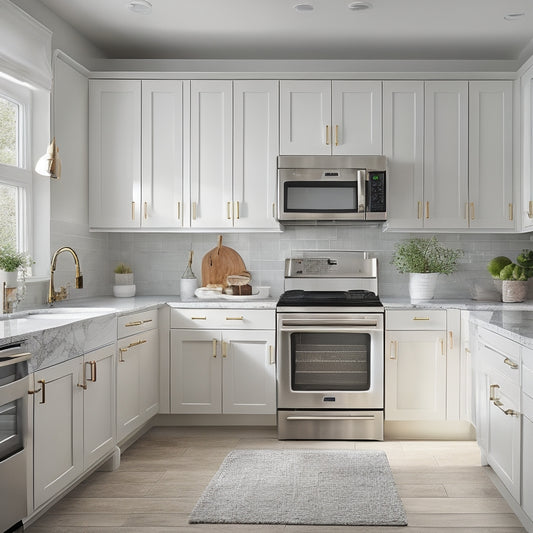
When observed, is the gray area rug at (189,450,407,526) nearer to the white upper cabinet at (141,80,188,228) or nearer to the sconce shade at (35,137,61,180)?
the white upper cabinet at (141,80,188,228)

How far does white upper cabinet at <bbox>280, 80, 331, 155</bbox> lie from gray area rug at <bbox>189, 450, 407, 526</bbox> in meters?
2.03

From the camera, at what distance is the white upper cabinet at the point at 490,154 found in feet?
14.1

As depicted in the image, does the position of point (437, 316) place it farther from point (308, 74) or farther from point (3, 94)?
point (3, 94)

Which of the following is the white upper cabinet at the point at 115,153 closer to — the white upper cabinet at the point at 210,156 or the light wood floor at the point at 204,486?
the white upper cabinet at the point at 210,156

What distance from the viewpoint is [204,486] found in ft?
10.5

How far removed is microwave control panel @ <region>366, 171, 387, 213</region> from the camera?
422 cm

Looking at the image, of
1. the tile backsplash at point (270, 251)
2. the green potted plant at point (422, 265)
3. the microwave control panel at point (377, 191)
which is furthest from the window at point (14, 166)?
the green potted plant at point (422, 265)

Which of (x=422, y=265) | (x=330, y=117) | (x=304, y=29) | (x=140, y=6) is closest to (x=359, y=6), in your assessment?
(x=304, y=29)

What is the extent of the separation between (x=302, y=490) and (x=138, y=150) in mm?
2574

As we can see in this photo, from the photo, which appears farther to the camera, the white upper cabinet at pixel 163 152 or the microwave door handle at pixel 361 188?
the white upper cabinet at pixel 163 152

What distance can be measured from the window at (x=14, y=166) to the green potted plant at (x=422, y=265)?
2529 millimetres

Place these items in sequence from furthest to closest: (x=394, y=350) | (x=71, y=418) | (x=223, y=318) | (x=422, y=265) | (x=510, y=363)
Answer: (x=422, y=265) < (x=223, y=318) < (x=394, y=350) < (x=71, y=418) < (x=510, y=363)

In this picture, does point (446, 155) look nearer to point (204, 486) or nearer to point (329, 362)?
point (329, 362)

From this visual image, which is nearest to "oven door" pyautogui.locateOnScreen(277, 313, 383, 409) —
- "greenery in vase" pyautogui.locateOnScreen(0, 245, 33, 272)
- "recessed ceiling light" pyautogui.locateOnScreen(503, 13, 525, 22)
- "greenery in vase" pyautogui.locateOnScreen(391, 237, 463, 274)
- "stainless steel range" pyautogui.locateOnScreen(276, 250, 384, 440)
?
"stainless steel range" pyautogui.locateOnScreen(276, 250, 384, 440)
